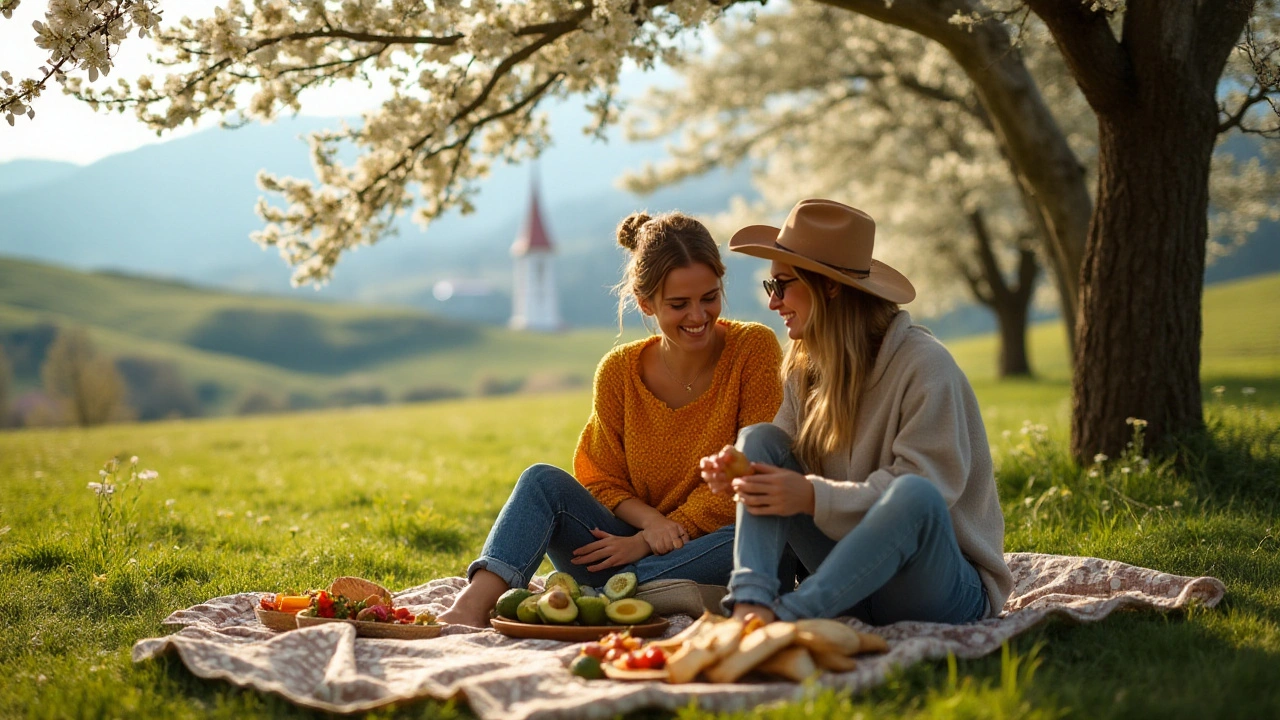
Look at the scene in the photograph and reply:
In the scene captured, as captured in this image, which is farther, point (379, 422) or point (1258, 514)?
point (379, 422)

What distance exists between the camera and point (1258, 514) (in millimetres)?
5328

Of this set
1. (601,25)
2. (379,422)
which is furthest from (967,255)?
(601,25)

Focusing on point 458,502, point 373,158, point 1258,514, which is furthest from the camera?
point 458,502

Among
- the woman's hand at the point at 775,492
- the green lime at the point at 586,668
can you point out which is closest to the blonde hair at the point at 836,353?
the woman's hand at the point at 775,492

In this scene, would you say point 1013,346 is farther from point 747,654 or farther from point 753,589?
point 747,654

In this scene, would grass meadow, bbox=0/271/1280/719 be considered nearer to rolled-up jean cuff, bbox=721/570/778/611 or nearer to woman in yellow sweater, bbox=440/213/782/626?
rolled-up jean cuff, bbox=721/570/778/611

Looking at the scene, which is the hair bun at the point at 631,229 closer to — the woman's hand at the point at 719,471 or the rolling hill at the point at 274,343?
the woman's hand at the point at 719,471

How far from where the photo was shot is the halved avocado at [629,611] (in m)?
3.98

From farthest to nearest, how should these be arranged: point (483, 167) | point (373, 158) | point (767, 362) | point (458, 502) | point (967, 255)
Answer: point (967, 255) → point (458, 502) → point (483, 167) → point (373, 158) → point (767, 362)

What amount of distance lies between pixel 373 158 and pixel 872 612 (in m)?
4.35

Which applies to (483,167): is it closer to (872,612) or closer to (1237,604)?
(872,612)

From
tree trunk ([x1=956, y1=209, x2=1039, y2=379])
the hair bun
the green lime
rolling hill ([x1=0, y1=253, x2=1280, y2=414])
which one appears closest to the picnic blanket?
the green lime

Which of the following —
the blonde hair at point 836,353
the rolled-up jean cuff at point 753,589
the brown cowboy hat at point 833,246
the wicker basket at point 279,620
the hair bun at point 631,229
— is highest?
the hair bun at point 631,229

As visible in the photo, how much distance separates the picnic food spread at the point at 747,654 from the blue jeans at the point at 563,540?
79cm
